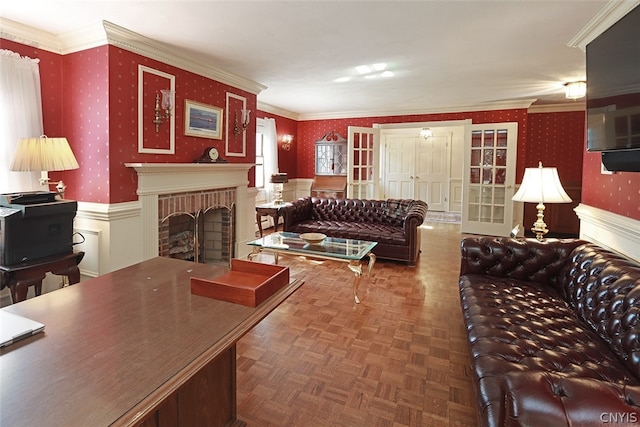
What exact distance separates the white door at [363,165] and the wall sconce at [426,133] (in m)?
2.85

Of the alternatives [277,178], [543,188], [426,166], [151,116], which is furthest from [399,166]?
[151,116]

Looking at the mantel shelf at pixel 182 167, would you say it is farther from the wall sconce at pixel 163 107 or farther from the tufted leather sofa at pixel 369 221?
the tufted leather sofa at pixel 369 221

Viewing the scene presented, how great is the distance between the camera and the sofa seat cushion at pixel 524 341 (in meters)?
1.48

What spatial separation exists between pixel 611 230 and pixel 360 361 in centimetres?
212

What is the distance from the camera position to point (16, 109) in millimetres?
2965

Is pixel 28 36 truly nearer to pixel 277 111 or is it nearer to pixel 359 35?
pixel 359 35

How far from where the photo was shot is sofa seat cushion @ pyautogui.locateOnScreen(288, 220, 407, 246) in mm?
4676

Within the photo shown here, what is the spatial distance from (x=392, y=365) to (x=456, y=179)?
8.01 m

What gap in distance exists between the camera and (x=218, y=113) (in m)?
4.41

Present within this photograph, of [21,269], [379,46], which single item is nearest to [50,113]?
[21,269]

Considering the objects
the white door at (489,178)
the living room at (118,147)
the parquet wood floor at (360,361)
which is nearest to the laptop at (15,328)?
the parquet wood floor at (360,361)

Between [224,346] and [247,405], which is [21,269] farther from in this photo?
[224,346]

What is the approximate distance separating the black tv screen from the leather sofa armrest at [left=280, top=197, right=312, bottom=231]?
Answer: 3628mm

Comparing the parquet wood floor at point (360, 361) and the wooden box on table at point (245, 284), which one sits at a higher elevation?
the wooden box on table at point (245, 284)
